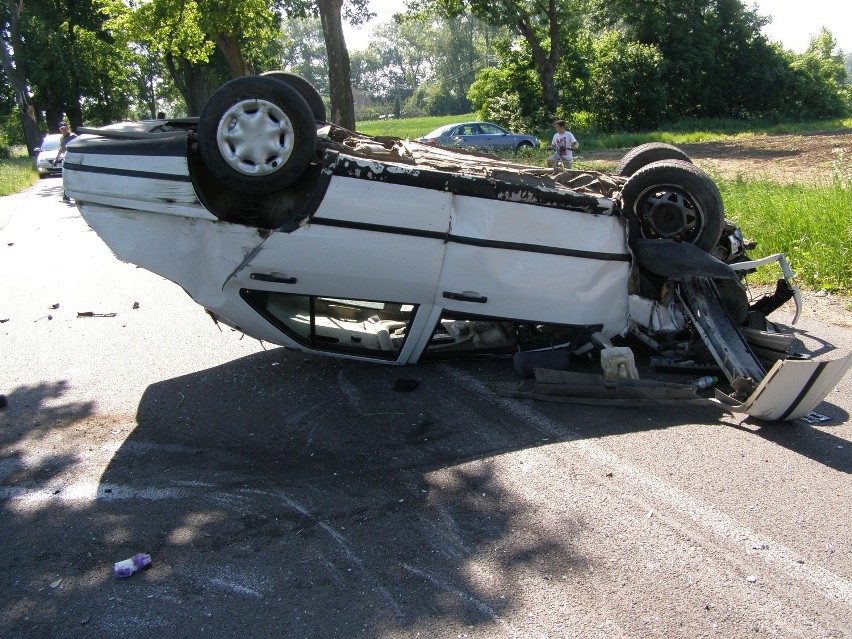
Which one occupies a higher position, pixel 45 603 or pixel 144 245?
pixel 144 245

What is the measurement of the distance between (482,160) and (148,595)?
4.19 meters

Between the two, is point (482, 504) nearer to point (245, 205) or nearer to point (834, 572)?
point (834, 572)

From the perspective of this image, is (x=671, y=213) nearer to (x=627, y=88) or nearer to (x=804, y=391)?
(x=804, y=391)

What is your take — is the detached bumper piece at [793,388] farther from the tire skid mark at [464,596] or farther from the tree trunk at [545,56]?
the tree trunk at [545,56]

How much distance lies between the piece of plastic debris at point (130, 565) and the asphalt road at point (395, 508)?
3cm

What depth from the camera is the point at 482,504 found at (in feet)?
12.3

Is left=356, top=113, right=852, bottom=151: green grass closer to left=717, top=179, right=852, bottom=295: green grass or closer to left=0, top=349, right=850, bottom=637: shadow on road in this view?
left=717, top=179, right=852, bottom=295: green grass

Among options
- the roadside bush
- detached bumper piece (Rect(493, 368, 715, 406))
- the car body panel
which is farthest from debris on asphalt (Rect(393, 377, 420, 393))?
the roadside bush

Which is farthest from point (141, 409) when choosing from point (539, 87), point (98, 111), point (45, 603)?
point (98, 111)

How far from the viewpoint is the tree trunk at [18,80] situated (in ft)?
109

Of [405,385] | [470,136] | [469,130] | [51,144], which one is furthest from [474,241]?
[51,144]

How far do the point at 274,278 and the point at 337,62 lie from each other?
1244 centimetres

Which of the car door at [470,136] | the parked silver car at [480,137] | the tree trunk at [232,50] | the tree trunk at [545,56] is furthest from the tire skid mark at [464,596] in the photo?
→ the tree trunk at [545,56]

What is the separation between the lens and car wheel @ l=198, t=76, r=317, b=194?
441cm
